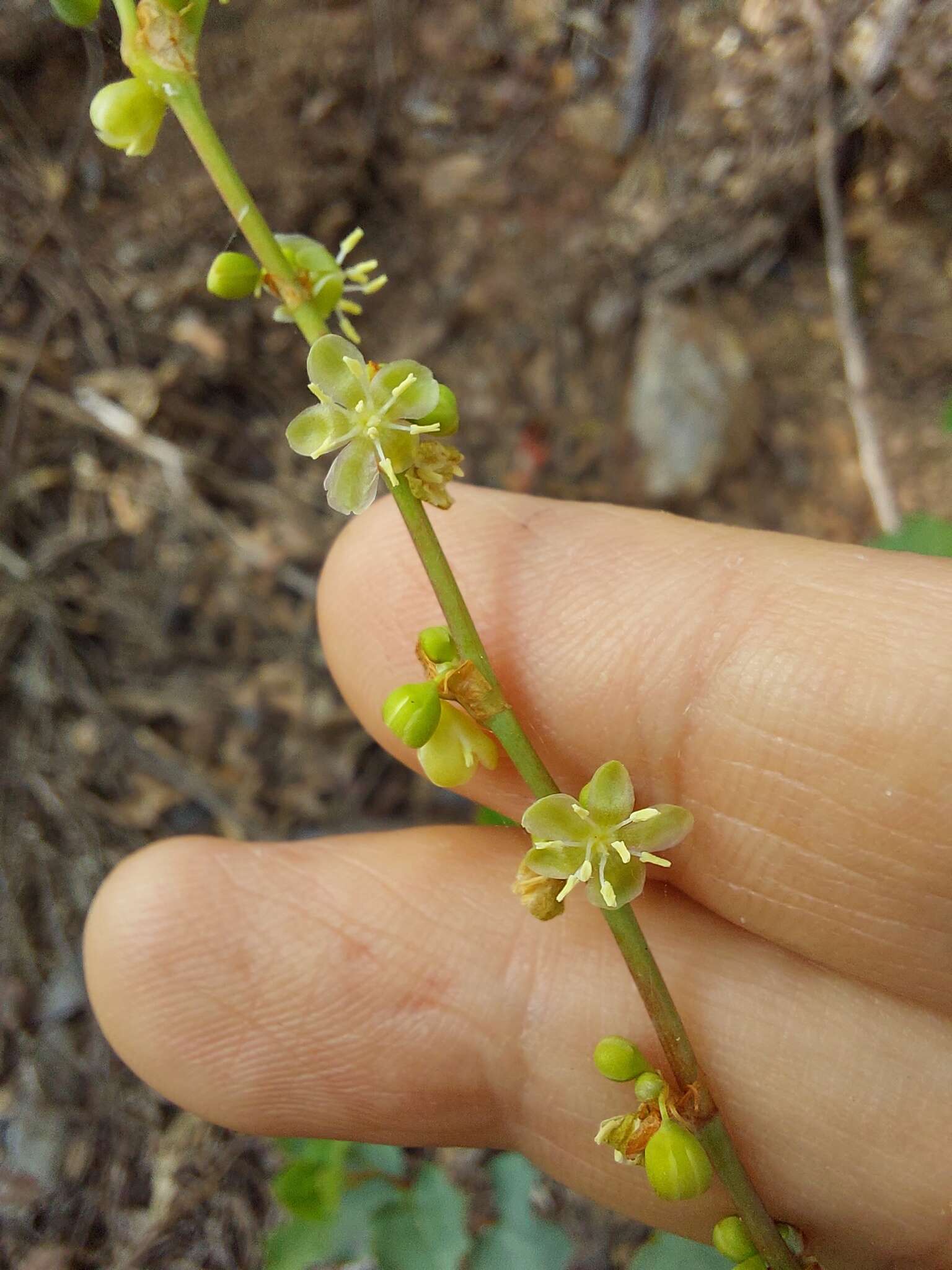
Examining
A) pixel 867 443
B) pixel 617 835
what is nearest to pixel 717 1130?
pixel 617 835

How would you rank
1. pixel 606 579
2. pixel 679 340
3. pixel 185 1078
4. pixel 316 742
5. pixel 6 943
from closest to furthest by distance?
pixel 606 579, pixel 185 1078, pixel 6 943, pixel 316 742, pixel 679 340

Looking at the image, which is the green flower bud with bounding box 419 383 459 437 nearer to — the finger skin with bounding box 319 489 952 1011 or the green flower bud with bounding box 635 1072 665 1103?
the finger skin with bounding box 319 489 952 1011

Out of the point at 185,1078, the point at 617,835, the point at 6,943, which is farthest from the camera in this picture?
Result: the point at 6,943

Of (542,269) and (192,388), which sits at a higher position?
(542,269)

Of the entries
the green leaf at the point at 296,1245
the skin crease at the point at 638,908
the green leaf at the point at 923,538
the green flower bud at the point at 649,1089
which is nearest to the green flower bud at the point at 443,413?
the skin crease at the point at 638,908

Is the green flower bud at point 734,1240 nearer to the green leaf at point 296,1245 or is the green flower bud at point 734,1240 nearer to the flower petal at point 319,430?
the green leaf at point 296,1245

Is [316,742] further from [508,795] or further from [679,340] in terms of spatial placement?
[679,340]

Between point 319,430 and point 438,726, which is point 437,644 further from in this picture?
point 319,430

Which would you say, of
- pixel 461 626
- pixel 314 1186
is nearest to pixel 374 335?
pixel 461 626
